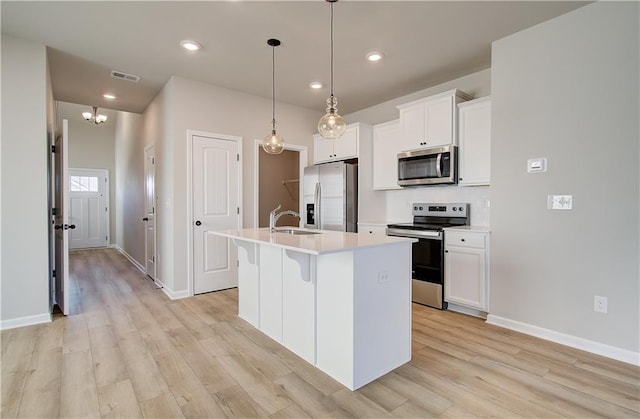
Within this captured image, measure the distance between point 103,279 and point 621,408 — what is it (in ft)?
19.7

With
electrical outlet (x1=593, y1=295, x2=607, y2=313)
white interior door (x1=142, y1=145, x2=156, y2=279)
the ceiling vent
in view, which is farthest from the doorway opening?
electrical outlet (x1=593, y1=295, x2=607, y2=313)

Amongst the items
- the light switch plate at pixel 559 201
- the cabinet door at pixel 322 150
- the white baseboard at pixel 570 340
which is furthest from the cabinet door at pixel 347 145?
the white baseboard at pixel 570 340

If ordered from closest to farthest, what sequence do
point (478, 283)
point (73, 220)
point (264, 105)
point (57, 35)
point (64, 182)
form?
point (57, 35) → point (478, 283) → point (64, 182) → point (264, 105) → point (73, 220)

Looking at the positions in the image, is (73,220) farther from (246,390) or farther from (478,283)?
(478,283)

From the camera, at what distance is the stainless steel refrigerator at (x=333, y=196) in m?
4.52

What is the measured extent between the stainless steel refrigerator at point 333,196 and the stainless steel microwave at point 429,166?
730 mm

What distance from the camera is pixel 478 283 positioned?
10.6ft

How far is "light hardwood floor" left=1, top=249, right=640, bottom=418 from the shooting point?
1.84 meters

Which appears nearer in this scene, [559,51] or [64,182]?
[559,51]

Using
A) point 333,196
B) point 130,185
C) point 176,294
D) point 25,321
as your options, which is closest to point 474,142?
point 333,196

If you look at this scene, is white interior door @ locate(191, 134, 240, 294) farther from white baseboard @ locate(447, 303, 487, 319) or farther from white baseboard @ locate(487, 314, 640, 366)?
white baseboard @ locate(487, 314, 640, 366)

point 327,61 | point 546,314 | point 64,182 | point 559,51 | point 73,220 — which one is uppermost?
point 327,61

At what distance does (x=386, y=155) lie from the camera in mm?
4512

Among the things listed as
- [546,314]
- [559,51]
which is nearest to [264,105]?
[559,51]
